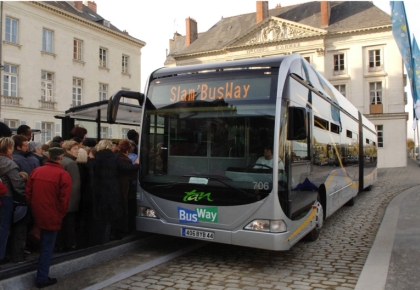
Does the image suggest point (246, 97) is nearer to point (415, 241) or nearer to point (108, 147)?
point (108, 147)

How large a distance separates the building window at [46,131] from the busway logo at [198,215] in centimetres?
2830

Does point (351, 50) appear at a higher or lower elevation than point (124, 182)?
higher

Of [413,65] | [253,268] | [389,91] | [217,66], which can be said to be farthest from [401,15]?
[389,91]

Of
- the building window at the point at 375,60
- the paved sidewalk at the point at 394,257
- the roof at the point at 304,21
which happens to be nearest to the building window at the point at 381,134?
the building window at the point at 375,60

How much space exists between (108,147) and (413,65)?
Result: 16680 mm

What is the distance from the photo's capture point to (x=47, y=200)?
15.1 ft

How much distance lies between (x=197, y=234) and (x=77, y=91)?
31.8 meters

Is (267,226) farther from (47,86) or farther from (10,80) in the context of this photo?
(47,86)

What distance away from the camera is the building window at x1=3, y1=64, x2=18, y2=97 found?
94.4 ft

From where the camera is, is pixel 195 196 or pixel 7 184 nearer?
pixel 7 184

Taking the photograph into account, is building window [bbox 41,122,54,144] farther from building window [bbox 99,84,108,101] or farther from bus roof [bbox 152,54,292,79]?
bus roof [bbox 152,54,292,79]

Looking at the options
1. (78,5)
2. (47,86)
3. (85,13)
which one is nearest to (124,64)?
(85,13)

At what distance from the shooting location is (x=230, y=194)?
5441 millimetres

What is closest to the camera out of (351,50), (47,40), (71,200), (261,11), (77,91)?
(71,200)
